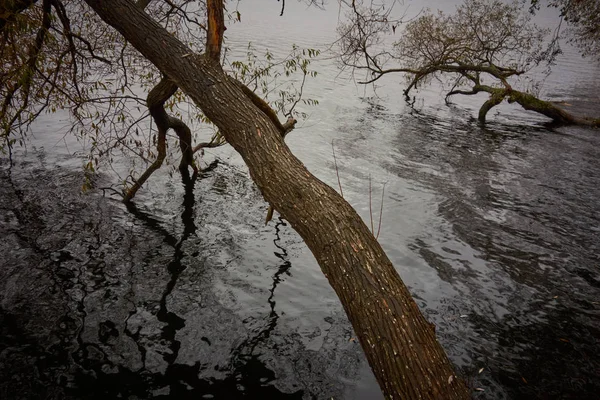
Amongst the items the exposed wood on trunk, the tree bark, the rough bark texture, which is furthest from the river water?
the tree bark

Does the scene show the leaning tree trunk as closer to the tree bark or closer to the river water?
the river water

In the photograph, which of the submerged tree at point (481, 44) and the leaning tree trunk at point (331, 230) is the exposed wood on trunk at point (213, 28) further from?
the submerged tree at point (481, 44)

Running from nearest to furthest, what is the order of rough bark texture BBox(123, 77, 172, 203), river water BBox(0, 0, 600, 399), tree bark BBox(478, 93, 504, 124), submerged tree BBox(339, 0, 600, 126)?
river water BBox(0, 0, 600, 399) < rough bark texture BBox(123, 77, 172, 203) < tree bark BBox(478, 93, 504, 124) < submerged tree BBox(339, 0, 600, 126)

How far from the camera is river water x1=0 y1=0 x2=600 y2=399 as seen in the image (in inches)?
202

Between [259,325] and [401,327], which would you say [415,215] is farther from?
[401,327]

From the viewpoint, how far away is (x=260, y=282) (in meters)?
7.12

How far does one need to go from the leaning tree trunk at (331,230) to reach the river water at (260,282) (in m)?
2.49

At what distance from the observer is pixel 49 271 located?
6.77m

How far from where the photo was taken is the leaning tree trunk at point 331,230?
2.88m

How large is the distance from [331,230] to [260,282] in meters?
3.99

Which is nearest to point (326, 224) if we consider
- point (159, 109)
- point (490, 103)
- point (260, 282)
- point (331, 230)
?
point (331, 230)

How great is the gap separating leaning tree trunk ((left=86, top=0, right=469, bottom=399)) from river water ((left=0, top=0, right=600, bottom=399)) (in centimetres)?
249

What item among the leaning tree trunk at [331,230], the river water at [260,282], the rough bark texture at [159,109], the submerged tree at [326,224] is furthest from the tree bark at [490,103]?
the leaning tree trunk at [331,230]

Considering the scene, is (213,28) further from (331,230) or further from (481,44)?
(481,44)
